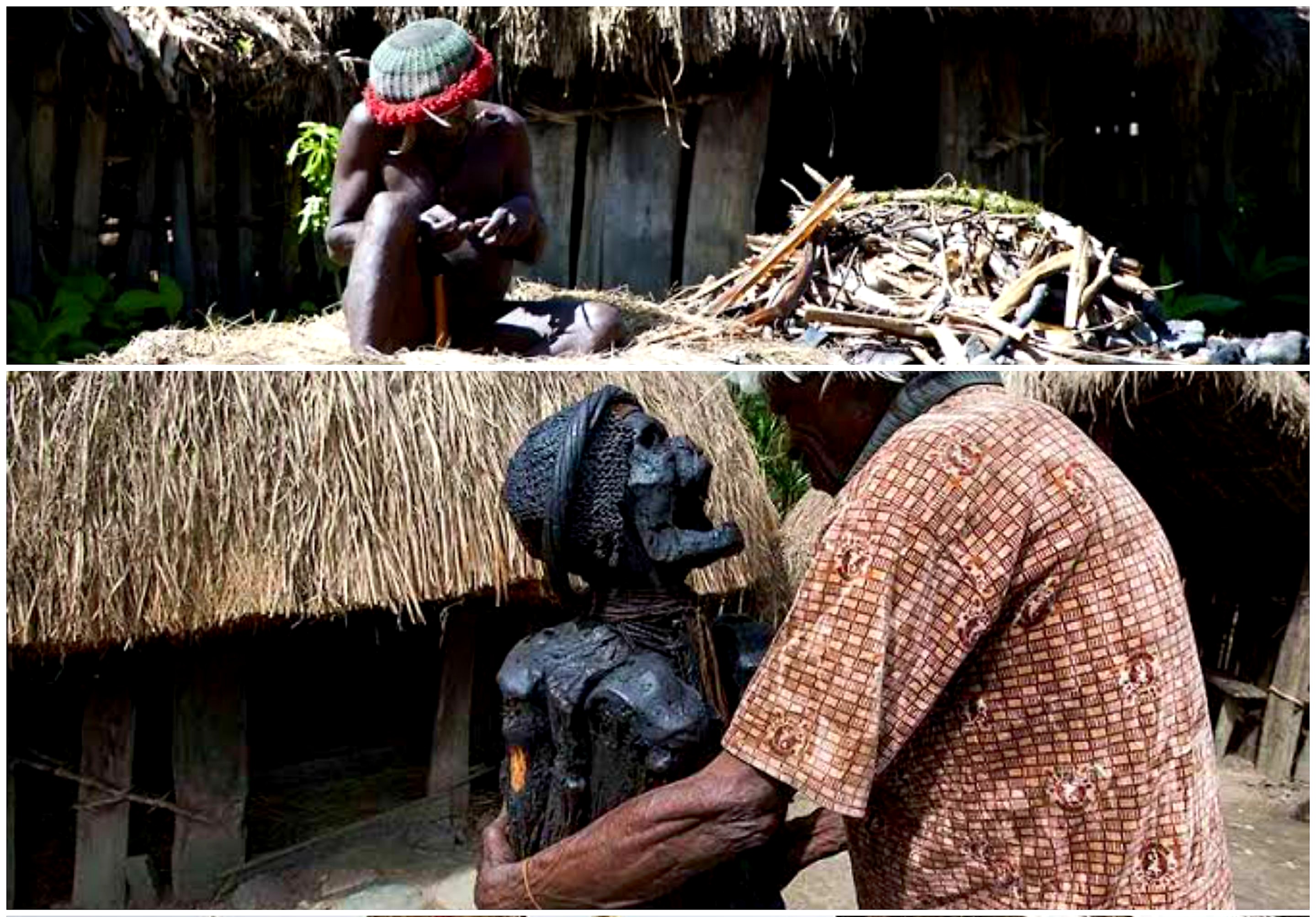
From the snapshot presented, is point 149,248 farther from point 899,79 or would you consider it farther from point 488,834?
point 488,834

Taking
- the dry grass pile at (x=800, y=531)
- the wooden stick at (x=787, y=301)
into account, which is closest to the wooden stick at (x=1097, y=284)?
the wooden stick at (x=787, y=301)

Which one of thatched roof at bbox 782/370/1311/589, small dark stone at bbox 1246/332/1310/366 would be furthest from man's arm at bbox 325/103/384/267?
small dark stone at bbox 1246/332/1310/366

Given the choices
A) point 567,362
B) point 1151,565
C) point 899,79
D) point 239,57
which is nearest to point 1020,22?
point 899,79

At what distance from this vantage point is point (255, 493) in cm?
438

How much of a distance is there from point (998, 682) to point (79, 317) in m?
5.44

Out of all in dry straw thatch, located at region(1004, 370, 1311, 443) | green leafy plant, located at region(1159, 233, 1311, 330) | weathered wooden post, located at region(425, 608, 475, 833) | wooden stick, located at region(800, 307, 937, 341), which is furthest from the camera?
green leafy plant, located at region(1159, 233, 1311, 330)

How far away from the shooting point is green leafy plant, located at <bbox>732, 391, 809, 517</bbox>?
668 centimetres

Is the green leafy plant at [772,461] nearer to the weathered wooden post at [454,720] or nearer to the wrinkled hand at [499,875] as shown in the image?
the weathered wooden post at [454,720]

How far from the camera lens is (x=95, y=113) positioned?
6.51 m

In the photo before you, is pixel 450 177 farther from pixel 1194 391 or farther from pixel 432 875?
pixel 1194 391

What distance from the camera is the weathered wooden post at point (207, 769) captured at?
16.6ft

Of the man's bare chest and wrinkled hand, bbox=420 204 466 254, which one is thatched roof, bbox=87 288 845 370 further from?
the man's bare chest

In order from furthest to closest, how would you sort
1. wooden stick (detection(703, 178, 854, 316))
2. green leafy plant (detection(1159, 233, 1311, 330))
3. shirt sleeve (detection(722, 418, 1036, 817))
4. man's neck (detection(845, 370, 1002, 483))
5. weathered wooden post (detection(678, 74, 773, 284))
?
1. green leafy plant (detection(1159, 233, 1311, 330))
2. weathered wooden post (detection(678, 74, 773, 284))
3. wooden stick (detection(703, 178, 854, 316))
4. man's neck (detection(845, 370, 1002, 483))
5. shirt sleeve (detection(722, 418, 1036, 817))

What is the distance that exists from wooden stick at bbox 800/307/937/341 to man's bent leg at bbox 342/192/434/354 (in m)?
2.01
